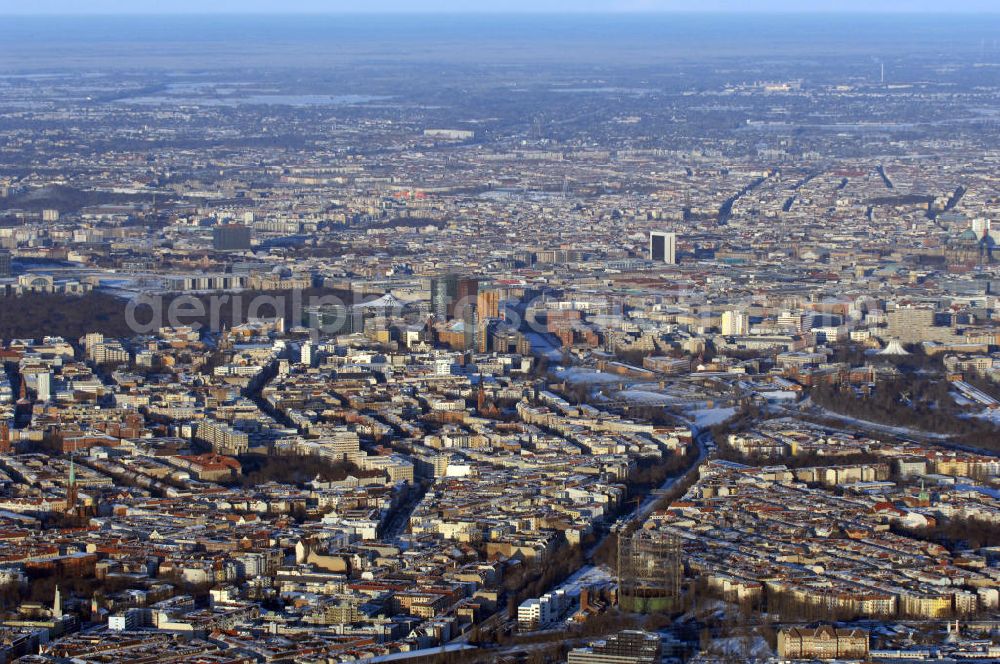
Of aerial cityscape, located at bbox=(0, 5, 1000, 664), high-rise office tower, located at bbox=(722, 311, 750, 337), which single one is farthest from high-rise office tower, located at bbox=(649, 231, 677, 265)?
high-rise office tower, located at bbox=(722, 311, 750, 337)

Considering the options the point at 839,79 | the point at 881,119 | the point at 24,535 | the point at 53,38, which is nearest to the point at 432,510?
the point at 24,535

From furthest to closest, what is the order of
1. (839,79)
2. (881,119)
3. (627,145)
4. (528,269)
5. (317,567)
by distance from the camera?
(839,79) < (881,119) < (627,145) < (528,269) < (317,567)

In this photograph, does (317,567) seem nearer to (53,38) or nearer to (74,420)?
(74,420)

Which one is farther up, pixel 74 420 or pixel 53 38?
pixel 74 420

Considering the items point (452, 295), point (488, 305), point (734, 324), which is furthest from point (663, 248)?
point (734, 324)

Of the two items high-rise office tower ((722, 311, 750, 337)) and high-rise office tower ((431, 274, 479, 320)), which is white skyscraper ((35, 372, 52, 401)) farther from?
high-rise office tower ((722, 311, 750, 337))

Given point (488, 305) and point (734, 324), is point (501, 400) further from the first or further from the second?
point (488, 305)

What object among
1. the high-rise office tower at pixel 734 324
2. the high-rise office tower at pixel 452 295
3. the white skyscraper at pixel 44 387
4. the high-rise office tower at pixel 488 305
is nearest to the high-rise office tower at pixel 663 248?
the high-rise office tower at pixel 452 295

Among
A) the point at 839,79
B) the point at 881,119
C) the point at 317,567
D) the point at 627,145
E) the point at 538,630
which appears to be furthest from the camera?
the point at 839,79
